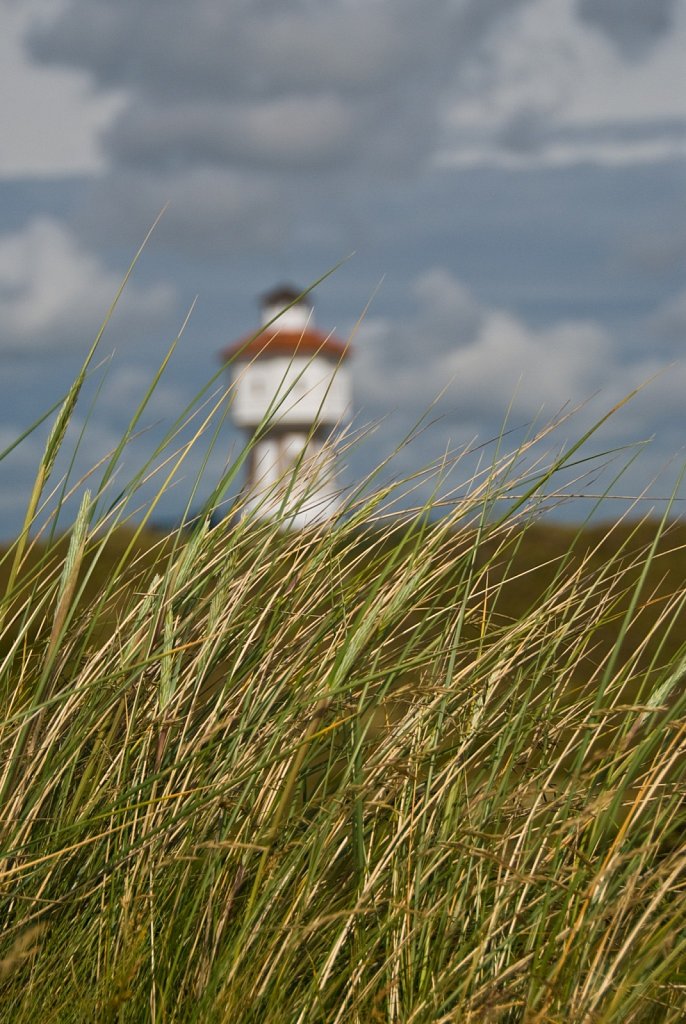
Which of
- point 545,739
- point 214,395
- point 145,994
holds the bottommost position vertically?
point 145,994

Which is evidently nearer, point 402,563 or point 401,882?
point 401,882

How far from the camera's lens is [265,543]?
2156 millimetres

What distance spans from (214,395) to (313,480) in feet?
0.90

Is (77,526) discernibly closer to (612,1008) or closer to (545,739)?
(545,739)

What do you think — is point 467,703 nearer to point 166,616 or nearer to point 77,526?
point 166,616

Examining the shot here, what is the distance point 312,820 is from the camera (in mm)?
1926

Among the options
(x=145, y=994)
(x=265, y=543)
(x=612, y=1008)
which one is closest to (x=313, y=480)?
(x=265, y=543)

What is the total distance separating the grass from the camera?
5.39 ft

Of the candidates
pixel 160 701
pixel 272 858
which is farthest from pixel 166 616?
pixel 272 858

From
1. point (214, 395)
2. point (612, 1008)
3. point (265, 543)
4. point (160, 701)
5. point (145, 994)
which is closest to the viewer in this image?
point (612, 1008)

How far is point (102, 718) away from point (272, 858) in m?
0.39

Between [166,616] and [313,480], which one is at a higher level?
[313,480]

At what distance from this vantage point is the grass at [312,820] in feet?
5.39

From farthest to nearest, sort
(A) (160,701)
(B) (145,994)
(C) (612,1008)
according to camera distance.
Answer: (A) (160,701), (B) (145,994), (C) (612,1008)
